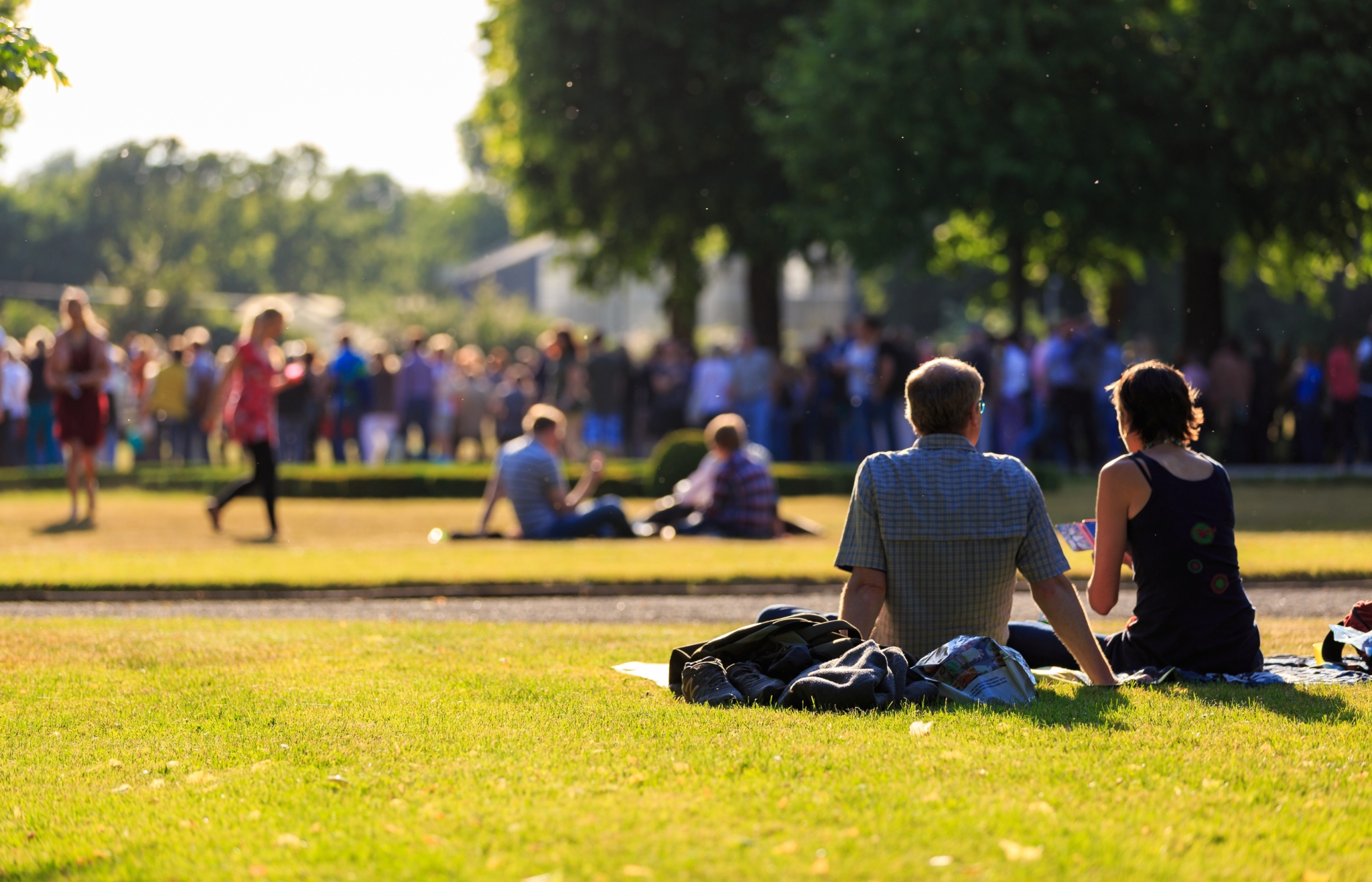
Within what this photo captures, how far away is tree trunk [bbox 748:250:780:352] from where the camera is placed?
31.0 metres

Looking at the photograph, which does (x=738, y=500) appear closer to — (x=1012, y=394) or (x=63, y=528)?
(x=63, y=528)

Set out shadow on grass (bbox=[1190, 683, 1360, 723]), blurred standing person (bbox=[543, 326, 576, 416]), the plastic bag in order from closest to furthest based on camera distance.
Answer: shadow on grass (bbox=[1190, 683, 1360, 723]), the plastic bag, blurred standing person (bbox=[543, 326, 576, 416])

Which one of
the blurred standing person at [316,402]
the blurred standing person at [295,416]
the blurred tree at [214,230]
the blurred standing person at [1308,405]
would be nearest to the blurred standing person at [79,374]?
the blurred standing person at [295,416]

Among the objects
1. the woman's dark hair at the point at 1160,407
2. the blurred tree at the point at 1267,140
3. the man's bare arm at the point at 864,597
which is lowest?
the man's bare arm at the point at 864,597

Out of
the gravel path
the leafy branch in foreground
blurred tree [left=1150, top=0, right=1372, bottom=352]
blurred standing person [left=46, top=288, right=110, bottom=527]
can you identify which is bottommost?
the gravel path

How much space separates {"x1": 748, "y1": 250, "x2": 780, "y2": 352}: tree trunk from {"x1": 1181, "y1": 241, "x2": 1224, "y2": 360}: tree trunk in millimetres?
7751

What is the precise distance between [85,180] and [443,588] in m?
78.6

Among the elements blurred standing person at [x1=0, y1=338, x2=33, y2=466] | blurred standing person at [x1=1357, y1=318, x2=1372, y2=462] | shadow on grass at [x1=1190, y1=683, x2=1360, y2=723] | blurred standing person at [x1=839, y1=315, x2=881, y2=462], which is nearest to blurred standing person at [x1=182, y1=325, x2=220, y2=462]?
blurred standing person at [x1=0, y1=338, x2=33, y2=466]

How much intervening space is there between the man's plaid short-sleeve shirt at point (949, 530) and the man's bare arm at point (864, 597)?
1.7 inches

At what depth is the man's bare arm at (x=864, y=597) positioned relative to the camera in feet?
19.5

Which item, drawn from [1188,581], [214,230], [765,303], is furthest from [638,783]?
[214,230]

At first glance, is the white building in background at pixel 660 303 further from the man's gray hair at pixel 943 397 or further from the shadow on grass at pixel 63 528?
the man's gray hair at pixel 943 397

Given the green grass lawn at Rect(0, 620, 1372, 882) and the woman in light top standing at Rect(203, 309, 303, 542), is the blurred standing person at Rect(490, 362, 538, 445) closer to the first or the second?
the woman in light top standing at Rect(203, 309, 303, 542)

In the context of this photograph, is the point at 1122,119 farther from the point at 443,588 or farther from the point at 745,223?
the point at 443,588
